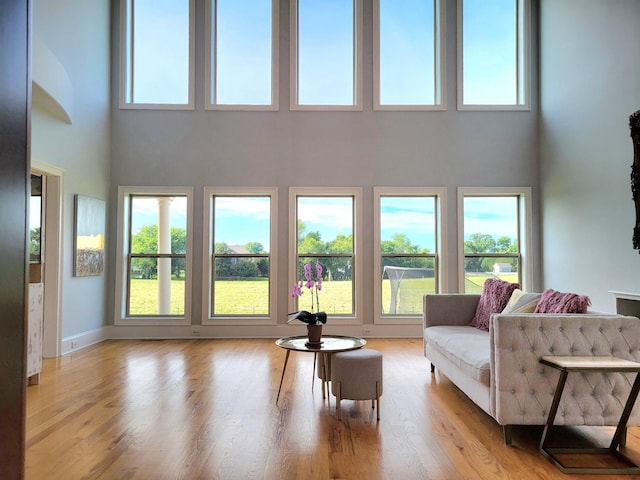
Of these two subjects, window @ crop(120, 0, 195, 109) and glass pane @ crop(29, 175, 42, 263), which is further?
window @ crop(120, 0, 195, 109)

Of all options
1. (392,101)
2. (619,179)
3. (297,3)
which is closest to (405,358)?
(619,179)

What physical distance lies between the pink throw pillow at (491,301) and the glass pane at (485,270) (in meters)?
2.22

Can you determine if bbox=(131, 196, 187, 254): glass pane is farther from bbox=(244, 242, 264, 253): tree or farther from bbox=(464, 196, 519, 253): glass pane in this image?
bbox=(464, 196, 519, 253): glass pane

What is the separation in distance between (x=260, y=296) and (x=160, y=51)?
13.0ft

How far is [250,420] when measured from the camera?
335 cm

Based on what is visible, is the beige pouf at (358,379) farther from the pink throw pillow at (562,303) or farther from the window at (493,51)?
the window at (493,51)

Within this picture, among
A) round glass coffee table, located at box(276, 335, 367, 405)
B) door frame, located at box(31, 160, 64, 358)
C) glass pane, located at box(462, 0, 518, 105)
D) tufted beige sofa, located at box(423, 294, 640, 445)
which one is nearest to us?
tufted beige sofa, located at box(423, 294, 640, 445)

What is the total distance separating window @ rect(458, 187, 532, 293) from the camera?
7059mm

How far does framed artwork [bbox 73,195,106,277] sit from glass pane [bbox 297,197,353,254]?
2.79 meters

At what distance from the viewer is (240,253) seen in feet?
23.2

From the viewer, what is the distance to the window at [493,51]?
23.4 ft

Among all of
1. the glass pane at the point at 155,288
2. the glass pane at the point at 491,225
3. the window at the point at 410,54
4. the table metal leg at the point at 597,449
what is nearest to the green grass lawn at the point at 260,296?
the glass pane at the point at 155,288

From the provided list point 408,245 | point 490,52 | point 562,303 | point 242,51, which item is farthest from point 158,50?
point 562,303

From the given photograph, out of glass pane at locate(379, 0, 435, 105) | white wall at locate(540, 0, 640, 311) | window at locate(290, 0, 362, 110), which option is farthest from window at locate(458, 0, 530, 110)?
window at locate(290, 0, 362, 110)
